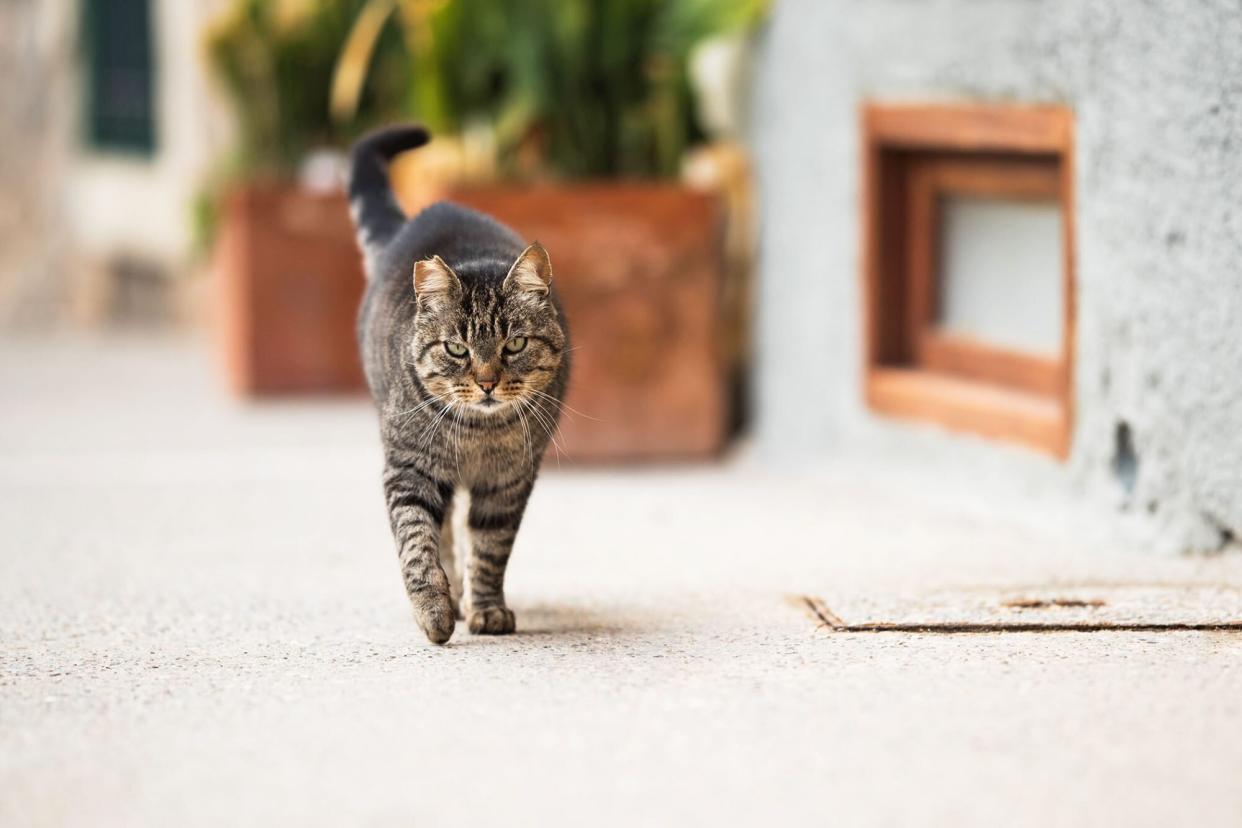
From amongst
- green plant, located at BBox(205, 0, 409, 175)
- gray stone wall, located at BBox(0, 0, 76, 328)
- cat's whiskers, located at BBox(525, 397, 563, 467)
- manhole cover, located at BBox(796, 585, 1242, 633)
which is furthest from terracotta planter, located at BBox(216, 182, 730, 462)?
gray stone wall, located at BBox(0, 0, 76, 328)

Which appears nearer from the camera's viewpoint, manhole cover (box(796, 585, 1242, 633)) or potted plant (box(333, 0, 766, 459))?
manhole cover (box(796, 585, 1242, 633))

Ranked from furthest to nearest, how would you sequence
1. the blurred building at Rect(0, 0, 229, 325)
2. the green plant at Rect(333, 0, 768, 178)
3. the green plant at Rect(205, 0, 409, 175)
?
the blurred building at Rect(0, 0, 229, 325) < the green plant at Rect(205, 0, 409, 175) < the green plant at Rect(333, 0, 768, 178)

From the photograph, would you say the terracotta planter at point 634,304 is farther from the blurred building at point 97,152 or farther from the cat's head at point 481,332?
the blurred building at point 97,152

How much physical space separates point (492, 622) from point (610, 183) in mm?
2444

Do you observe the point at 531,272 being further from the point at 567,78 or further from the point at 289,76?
the point at 289,76

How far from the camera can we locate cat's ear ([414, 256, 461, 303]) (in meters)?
A: 2.91

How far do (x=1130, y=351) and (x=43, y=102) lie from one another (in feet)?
25.5

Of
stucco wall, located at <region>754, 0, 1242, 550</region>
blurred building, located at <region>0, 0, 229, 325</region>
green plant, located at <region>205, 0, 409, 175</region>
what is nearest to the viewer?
stucco wall, located at <region>754, 0, 1242, 550</region>

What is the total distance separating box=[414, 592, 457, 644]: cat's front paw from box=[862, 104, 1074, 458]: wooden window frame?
167cm

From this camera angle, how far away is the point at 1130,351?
3.67m

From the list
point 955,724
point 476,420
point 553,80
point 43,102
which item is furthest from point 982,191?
point 43,102

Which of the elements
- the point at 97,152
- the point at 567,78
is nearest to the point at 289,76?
the point at 567,78

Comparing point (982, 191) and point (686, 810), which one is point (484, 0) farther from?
point (686, 810)

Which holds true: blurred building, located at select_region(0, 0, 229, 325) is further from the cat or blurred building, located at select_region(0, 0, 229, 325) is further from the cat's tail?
the cat
